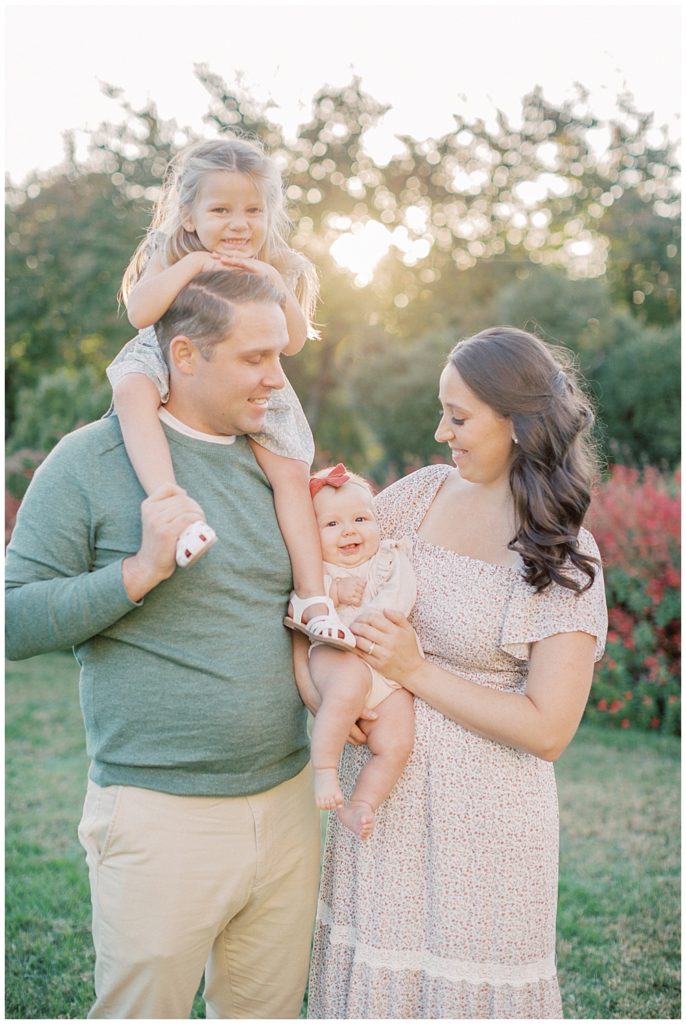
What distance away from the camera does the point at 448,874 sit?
104 inches

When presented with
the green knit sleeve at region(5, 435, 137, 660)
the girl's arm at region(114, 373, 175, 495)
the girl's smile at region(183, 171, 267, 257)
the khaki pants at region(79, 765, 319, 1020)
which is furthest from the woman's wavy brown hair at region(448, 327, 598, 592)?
the green knit sleeve at region(5, 435, 137, 660)

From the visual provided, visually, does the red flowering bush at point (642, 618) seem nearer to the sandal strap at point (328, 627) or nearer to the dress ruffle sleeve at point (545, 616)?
the dress ruffle sleeve at point (545, 616)

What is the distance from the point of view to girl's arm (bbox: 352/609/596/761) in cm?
255

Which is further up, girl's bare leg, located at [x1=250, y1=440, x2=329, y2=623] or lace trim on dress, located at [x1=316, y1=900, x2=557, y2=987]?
girl's bare leg, located at [x1=250, y1=440, x2=329, y2=623]

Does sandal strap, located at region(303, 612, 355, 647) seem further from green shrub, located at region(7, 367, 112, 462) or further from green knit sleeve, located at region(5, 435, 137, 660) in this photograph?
green shrub, located at region(7, 367, 112, 462)

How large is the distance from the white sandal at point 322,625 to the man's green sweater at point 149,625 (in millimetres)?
74

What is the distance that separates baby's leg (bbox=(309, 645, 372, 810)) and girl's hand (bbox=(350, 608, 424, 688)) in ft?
0.14

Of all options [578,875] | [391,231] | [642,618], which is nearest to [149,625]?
[578,875]

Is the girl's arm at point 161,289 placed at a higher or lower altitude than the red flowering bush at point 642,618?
higher

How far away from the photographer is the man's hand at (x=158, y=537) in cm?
226

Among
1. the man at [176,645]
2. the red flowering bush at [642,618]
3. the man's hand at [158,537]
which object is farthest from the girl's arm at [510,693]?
the red flowering bush at [642,618]

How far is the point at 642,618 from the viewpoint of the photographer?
8.16m

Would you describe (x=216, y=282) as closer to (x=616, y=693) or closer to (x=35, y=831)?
(x=35, y=831)

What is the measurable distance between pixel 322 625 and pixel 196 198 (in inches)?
52.6
